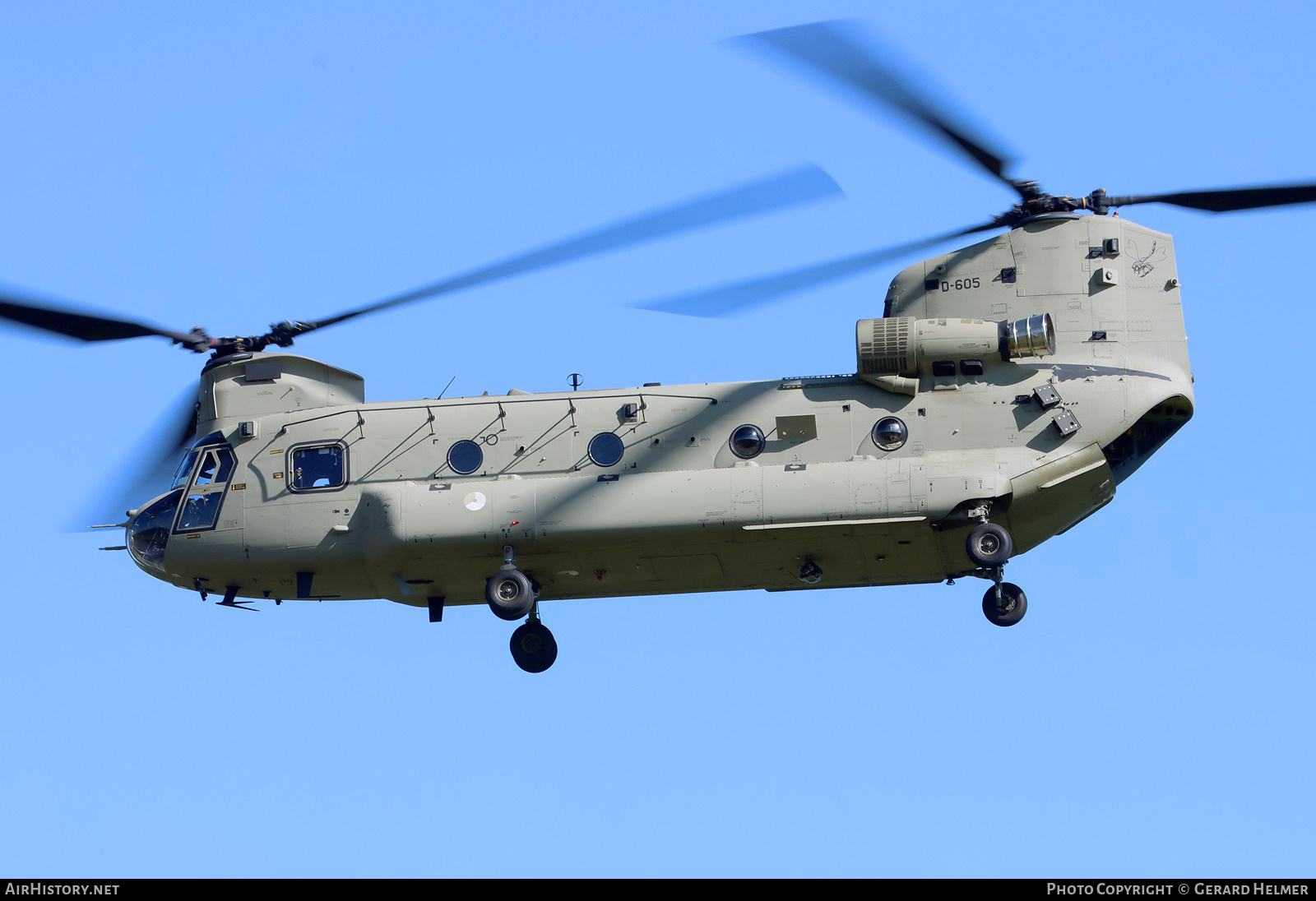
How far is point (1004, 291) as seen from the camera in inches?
1072

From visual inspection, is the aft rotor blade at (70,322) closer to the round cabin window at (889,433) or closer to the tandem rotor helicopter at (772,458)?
the tandem rotor helicopter at (772,458)

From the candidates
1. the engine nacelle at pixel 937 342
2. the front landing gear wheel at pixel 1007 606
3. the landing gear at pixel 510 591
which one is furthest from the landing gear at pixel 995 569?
the landing gear at pixel 510 591

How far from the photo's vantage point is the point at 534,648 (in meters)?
28.9

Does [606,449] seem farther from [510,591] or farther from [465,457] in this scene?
[510,591]

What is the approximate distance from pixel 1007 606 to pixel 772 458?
4.12m

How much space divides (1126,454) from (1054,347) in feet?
6.57

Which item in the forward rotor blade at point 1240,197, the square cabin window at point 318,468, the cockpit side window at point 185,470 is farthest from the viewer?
the cockpit side window at point 185,470

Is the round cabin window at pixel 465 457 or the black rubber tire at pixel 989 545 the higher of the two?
the round cabin window at pixel 465 457

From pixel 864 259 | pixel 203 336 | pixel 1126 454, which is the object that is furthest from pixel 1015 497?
pixel 203 336

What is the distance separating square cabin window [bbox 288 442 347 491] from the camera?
2839cm

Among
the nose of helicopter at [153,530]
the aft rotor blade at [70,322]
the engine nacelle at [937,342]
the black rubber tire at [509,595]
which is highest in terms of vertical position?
the aft rotor blade at [70,322]

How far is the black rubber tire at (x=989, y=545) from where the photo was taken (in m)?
25.6

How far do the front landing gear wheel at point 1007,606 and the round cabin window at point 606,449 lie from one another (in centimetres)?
603

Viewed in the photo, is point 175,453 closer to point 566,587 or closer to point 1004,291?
point 566,587
